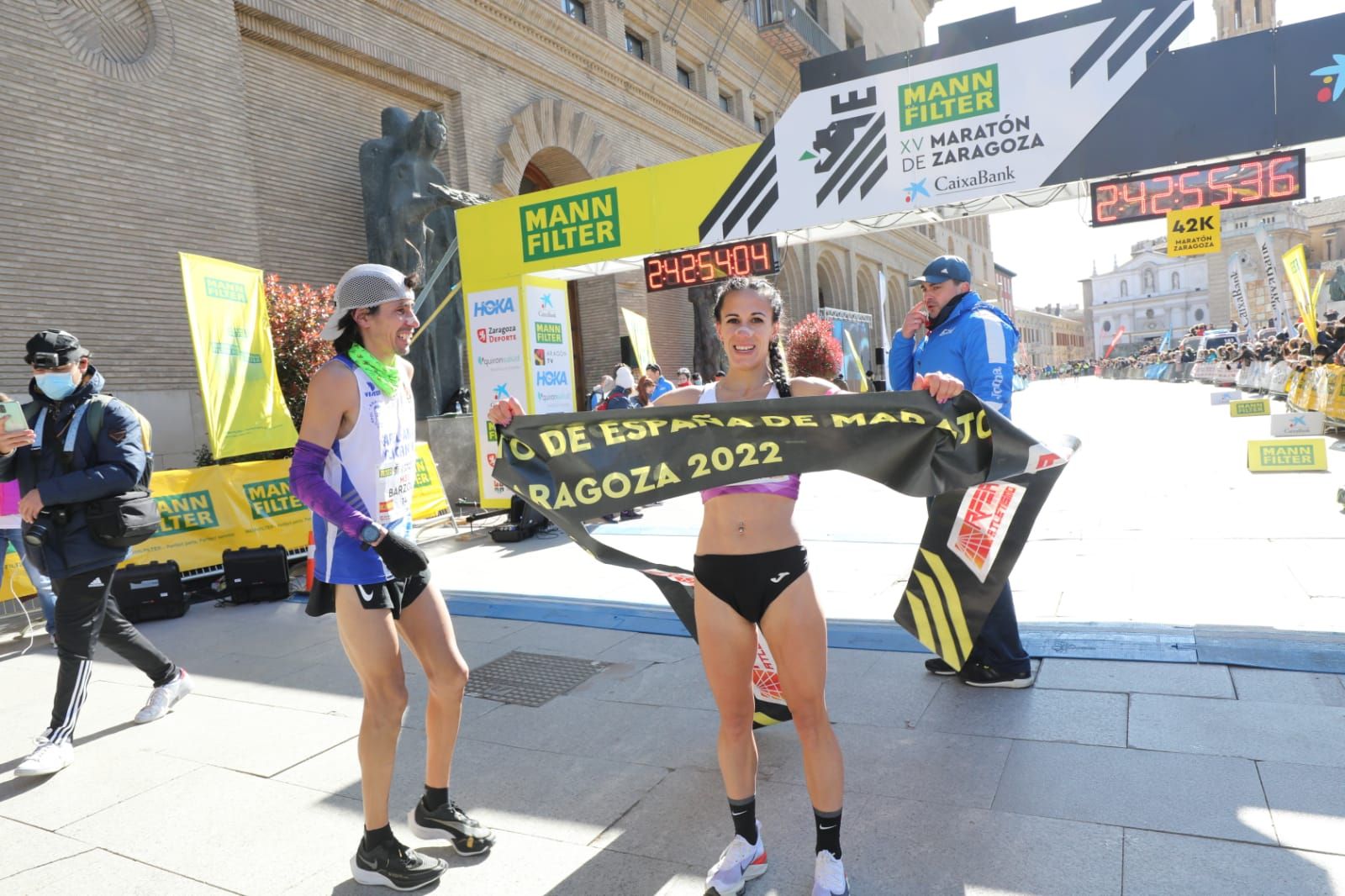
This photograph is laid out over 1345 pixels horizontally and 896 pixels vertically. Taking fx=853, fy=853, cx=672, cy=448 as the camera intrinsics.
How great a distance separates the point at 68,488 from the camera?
165 inches

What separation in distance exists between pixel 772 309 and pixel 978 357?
1.78 meters

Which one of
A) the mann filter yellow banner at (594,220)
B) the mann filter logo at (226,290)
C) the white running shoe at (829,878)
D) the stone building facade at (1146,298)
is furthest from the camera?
the stone building facade at (1146,298)

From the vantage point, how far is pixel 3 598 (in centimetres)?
723

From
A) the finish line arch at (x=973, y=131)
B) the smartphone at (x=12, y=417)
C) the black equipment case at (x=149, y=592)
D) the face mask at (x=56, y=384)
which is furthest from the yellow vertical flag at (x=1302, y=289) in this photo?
the smartphone at (x=12, y=417)

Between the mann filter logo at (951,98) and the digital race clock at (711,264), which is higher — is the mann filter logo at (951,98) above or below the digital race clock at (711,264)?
above

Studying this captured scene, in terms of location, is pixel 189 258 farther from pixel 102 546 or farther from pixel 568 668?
pixel 568 668

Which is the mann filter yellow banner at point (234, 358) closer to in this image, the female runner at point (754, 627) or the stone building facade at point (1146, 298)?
the female runner at point (754, 627)

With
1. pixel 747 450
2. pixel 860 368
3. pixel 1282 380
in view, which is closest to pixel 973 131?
pixel 747 450

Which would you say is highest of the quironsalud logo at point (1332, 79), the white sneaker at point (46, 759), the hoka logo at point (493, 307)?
the quironsalud logo at point (1332, 79)

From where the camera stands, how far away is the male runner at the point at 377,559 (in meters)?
2.80

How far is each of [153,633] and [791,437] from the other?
20.6 feet

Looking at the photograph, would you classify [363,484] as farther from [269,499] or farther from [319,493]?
[269,499]

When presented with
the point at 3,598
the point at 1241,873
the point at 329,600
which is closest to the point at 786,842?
the point at 1241,873

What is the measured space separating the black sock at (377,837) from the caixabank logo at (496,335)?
29.0 ft
